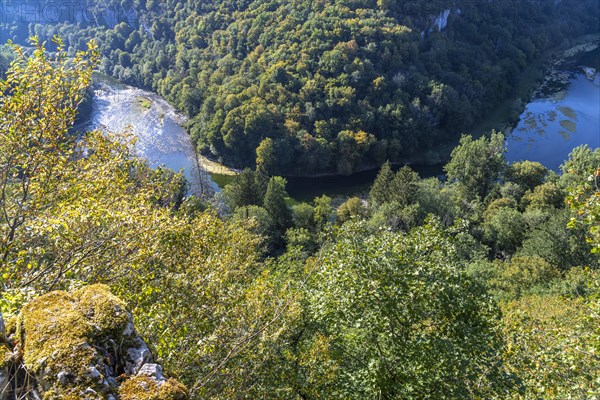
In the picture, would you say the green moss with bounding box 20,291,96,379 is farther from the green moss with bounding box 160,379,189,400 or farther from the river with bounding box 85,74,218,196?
the river with bounding box 85,74,218,196

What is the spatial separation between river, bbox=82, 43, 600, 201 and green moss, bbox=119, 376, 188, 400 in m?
47.5

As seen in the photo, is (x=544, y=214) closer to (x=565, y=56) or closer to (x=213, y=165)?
(x=213, y=165)

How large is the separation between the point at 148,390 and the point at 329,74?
2835 inches

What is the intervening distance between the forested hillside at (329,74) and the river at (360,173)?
345cm

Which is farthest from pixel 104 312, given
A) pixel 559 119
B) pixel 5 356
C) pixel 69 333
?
pixel 559 119

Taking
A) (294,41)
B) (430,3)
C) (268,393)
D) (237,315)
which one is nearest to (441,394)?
(268,393)

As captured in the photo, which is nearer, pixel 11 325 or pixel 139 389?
pixel 139 389

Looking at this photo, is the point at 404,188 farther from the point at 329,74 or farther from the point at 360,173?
the point at 329,74

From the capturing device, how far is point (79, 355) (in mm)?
4344

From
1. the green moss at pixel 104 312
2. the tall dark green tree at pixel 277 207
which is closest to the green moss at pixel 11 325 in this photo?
the green moss at pixel 104 312

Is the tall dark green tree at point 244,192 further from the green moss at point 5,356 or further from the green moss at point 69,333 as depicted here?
the green moss at point 5,356

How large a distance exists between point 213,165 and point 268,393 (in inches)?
2350

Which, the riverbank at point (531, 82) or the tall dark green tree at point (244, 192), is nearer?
the tall dark green tree at point (244, 192)

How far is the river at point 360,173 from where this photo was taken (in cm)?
6153
